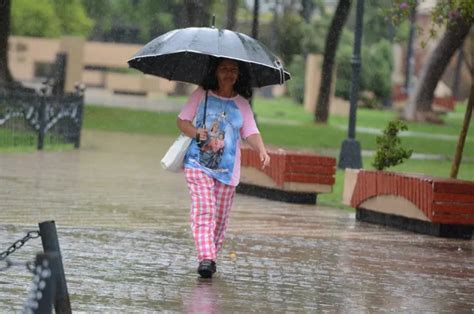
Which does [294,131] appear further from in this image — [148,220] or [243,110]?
[243,110]

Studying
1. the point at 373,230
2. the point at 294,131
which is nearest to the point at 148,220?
the point at 373,230

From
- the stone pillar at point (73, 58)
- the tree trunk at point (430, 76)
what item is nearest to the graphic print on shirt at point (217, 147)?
the tree trunk at point (430, 76)

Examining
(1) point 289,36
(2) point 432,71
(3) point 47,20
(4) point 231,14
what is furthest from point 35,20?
(2) point 432,71

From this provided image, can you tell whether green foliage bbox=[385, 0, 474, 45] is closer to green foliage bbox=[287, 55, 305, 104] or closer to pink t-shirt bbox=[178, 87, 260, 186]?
pink t-shirt bbox=[178, 87, 260, 186]

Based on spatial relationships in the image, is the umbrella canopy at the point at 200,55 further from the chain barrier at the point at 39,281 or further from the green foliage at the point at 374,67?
the green foliage at the point at 374,67

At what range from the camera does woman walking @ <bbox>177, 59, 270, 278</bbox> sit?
10375 mm

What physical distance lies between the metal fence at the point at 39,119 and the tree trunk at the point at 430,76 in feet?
48.4

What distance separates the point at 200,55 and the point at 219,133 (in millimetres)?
775

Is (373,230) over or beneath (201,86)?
beneath

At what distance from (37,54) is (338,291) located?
59.9 m

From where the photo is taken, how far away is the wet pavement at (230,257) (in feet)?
31.9

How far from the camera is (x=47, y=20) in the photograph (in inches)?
2685

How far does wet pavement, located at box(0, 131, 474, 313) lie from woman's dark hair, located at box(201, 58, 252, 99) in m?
1.39

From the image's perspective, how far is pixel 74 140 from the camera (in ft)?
88.8
